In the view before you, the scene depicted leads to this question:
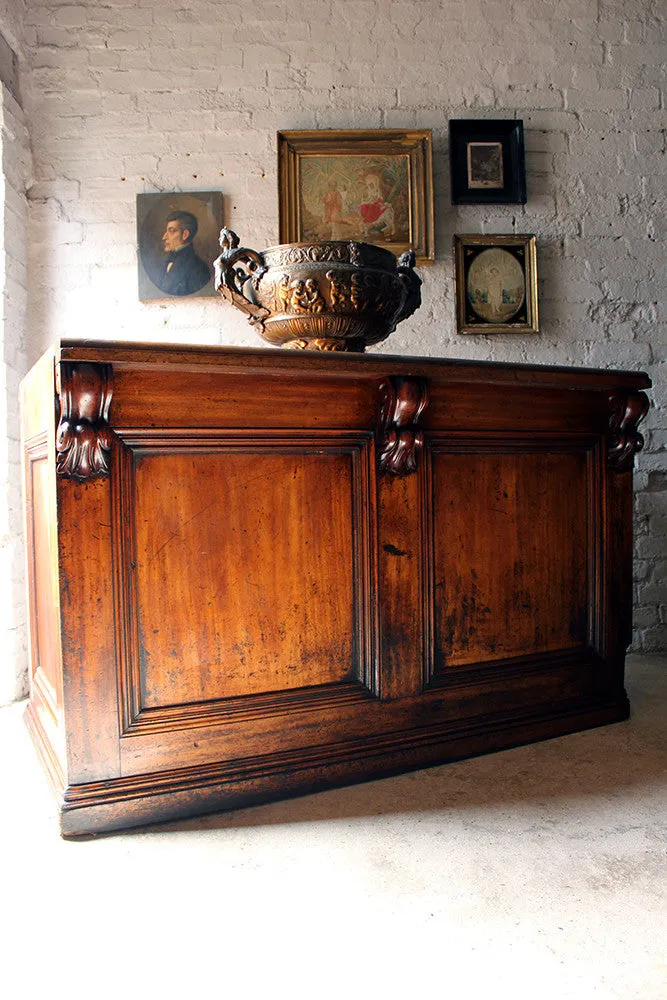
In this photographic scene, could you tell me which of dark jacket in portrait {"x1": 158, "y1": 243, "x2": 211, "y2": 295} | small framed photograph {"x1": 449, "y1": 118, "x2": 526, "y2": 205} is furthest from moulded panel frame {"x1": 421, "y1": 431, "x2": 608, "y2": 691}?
dark jacket in portrait {"x1": 158, "y1": 243, "x2": 211, "y2": 295}

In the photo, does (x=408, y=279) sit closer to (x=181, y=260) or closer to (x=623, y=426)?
(x=623, y=426)

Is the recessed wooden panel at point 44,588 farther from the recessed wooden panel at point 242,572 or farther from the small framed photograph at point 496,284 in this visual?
the small framed photograph at point 496,284

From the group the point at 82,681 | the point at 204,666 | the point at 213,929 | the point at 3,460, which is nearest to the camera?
the point at 213,929

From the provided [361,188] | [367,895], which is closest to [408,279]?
[361,188]

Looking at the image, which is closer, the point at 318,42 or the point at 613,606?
the point at 613,606

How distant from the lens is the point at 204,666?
5.74 ft

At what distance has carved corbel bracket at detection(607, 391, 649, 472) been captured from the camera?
231 centimetres

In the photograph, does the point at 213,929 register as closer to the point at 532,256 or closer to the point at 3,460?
the point at 3,460

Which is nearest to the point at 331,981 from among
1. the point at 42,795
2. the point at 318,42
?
the point at 42,795

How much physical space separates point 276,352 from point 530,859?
4.10 ft

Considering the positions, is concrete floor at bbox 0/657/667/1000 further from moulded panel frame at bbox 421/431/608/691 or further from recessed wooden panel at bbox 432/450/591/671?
recessed wooden panel at bbox 432/450/591/671

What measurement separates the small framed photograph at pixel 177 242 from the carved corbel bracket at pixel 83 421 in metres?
1.51

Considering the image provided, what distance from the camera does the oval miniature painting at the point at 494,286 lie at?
3145mm

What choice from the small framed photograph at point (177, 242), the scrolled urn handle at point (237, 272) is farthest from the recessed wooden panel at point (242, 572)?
the small framed photograph at point (177, 242)
